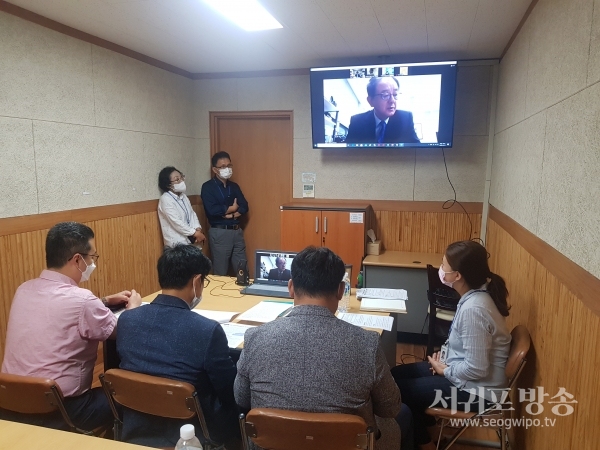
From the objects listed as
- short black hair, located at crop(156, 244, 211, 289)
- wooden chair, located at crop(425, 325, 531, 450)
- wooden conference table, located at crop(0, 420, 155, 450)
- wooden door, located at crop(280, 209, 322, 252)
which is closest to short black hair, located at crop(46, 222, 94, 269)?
short black hair, located at crop(156, 244, 211, 289)

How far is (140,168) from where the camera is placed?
408 cm

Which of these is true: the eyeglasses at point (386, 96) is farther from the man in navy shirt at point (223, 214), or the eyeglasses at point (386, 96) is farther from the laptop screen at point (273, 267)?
the laptop screen at point (273, 267)

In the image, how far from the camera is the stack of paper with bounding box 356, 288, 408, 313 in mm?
2477

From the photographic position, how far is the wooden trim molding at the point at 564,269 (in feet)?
4.38

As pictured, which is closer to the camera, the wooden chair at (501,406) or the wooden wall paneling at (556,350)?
the wooden wall paneling at (556,350)

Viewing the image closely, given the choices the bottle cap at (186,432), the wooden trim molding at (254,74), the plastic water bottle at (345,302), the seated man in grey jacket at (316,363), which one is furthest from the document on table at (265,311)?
the wooden trim molding at (254,74)

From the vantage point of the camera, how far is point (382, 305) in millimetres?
2518

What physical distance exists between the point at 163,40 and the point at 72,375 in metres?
2.76

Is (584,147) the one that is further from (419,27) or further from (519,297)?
(419,27)

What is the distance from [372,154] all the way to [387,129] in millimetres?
A: 438

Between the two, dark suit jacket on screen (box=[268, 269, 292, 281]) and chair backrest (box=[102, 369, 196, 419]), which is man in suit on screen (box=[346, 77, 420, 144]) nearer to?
dark suit jacket on screen (box=[268, 269, 292, 281])

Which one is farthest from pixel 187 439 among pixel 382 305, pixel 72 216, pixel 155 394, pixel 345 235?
pixel 345 235

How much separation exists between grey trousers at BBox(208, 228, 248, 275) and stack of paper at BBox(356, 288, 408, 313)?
220cm

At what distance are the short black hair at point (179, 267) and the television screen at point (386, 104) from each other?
2737 millimetres
